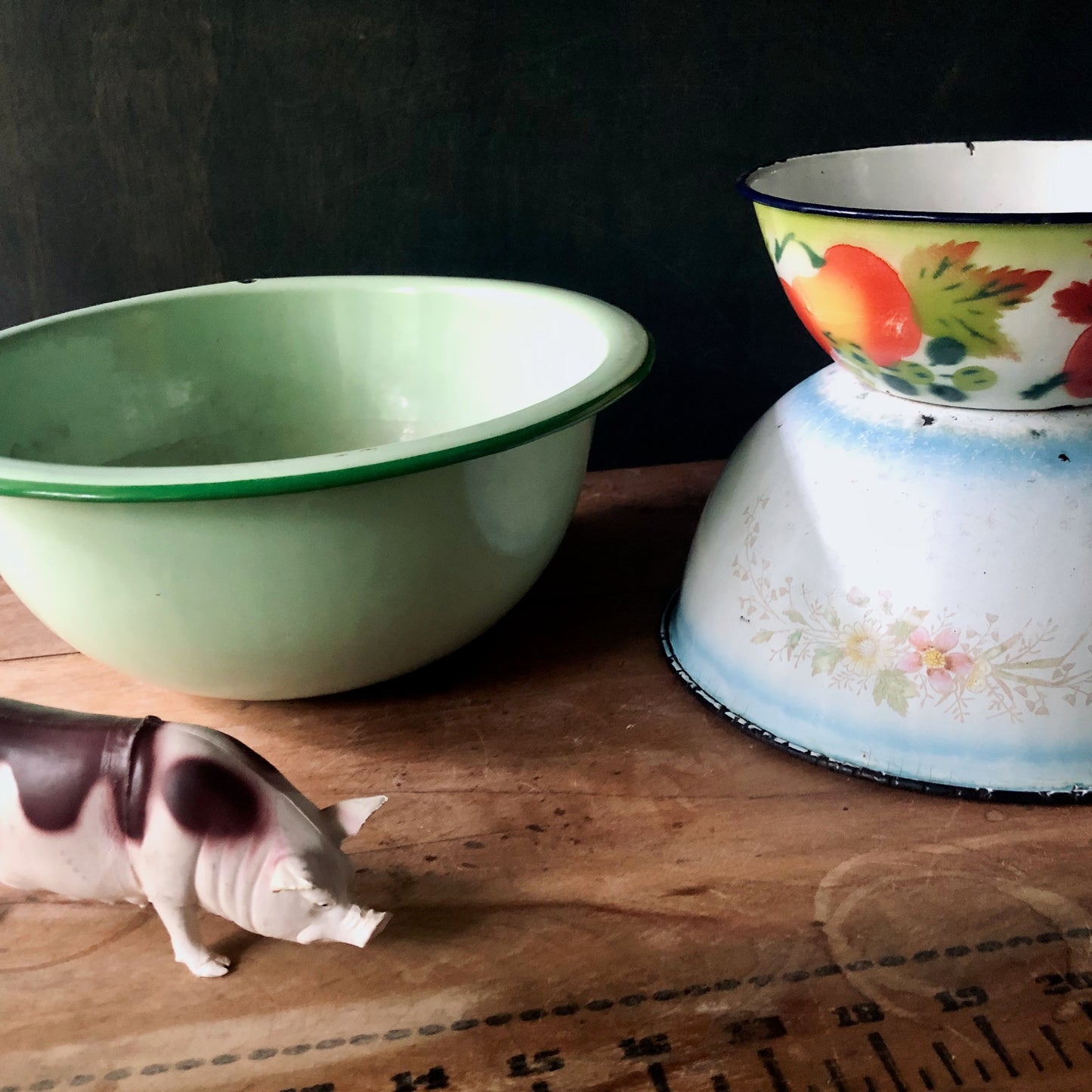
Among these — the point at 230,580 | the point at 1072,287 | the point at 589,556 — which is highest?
the point at 1072,287

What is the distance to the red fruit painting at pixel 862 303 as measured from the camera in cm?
43

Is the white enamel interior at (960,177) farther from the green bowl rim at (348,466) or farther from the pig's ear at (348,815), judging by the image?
the pig's ear at (348,815)

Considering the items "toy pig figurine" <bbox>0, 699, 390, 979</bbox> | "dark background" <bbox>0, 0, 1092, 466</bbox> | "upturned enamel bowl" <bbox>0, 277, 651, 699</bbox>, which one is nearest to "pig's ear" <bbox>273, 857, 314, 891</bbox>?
"toy pig figurine" <bbox>0, 699, 390, 979</bbox>

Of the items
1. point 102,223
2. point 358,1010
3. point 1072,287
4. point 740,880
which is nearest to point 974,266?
point 1072,287

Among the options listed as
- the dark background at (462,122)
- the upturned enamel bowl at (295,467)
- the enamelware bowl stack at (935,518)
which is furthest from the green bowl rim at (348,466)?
the dark background at (462,122)

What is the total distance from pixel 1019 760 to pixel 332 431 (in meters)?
0.47

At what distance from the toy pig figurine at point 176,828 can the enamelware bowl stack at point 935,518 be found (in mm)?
221

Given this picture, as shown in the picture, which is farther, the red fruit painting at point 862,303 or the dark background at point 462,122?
the dark background at point 462,122

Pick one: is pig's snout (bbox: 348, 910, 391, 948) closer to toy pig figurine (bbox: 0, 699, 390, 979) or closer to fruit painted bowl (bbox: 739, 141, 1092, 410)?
toy pig figurine (bbox: 0, 699, 390, 979)

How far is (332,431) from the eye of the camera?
72 cm

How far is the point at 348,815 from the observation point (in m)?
0.38

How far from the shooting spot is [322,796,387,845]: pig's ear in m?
0.38

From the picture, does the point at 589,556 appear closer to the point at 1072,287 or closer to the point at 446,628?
the point at 446,628

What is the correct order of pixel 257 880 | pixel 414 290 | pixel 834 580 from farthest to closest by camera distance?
1. pixel 414 290
2. pixel 834 580
3. pixel 257 880
